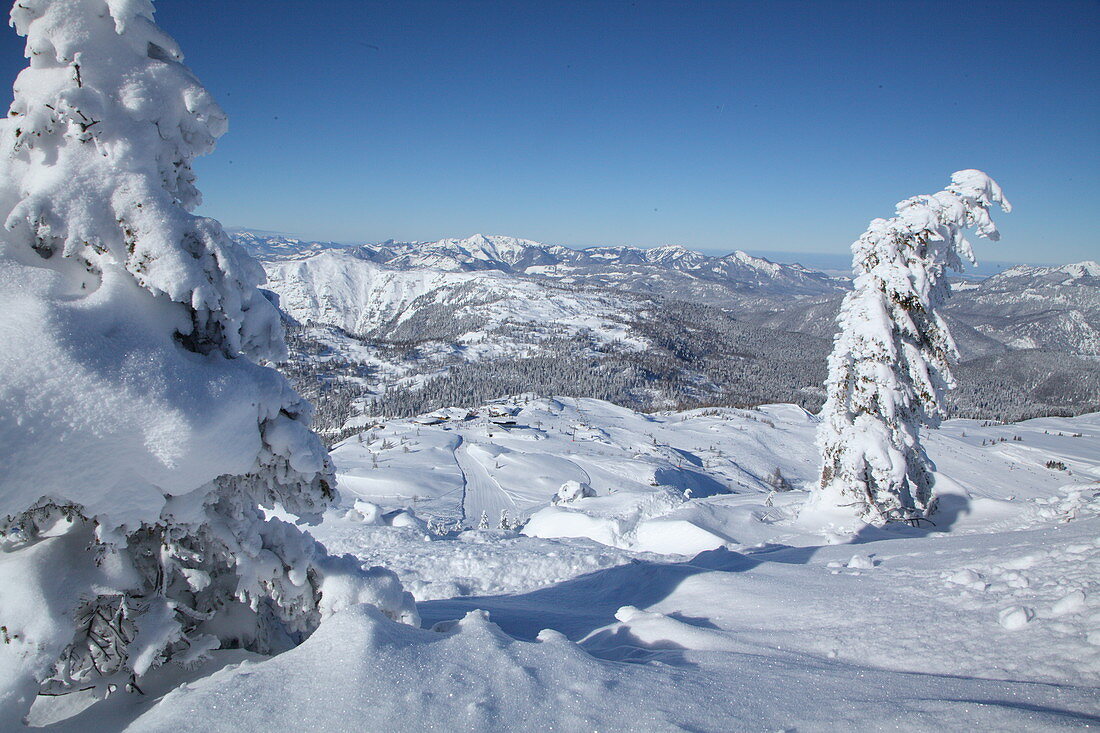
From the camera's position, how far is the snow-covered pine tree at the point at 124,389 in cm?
351

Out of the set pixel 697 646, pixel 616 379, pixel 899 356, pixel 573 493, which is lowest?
pixel 616 379

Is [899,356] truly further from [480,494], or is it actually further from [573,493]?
[480,494]

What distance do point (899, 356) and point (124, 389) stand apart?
53.8ft

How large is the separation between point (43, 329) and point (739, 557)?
9.92 metres

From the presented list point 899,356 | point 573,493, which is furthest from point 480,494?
A: point 899,356

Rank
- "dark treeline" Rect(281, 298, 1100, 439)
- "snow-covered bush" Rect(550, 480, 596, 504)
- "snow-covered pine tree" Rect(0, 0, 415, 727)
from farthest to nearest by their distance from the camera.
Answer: "dark treeline" Rect(281, 298, 1100, 439), "snow-covered bush" Rect(550, 480, 596, 504), "snow-covered pine tree" Rect(0, 0, 415, 727)

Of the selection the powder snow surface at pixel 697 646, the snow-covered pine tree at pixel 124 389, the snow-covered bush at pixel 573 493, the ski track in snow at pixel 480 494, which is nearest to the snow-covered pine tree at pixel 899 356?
the powder snow surface at pixel 697 646

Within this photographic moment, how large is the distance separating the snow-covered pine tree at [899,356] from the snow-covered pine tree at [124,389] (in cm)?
1325

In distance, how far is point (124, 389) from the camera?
12.3 ft

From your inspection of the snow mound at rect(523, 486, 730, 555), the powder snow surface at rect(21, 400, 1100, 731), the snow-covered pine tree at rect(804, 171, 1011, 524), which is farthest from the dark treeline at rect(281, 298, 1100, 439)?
the powder snow surface at rect(21, 400, 1100, 731)

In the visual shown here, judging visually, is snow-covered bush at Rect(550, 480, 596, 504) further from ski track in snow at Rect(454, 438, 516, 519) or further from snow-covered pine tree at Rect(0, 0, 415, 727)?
snow-covered pine tree at Rect(0, 0, 415, 727)

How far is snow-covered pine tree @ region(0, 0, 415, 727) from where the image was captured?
3.51 m

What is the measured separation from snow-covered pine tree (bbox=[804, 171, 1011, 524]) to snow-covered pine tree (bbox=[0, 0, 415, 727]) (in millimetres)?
13247

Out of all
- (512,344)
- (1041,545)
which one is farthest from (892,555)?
(512,344)
